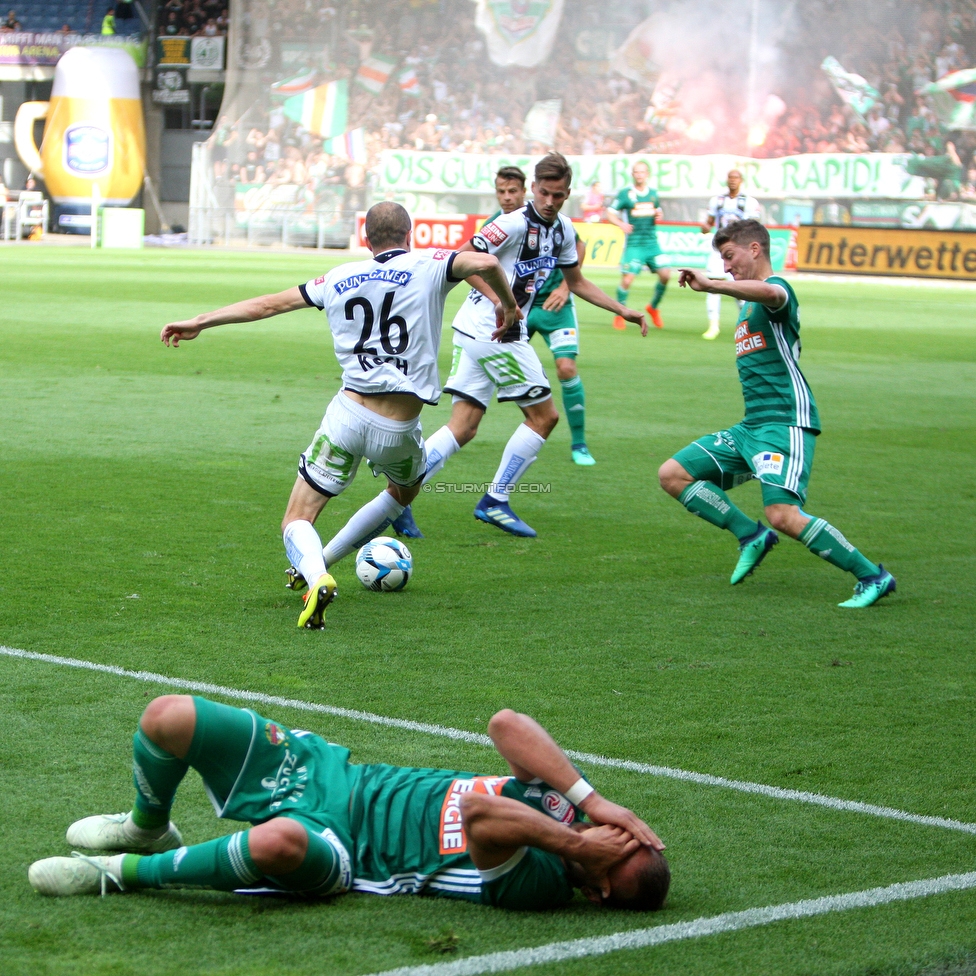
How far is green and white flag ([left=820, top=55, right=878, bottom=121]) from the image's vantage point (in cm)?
4306

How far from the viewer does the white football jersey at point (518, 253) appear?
8.58m

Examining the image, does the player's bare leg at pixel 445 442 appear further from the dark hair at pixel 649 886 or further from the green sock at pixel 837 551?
the dark hair at pixel 649 886

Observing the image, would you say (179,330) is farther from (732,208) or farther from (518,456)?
(732,208)

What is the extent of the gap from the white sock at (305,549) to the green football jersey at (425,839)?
95.0 inches

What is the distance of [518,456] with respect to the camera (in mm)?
8656

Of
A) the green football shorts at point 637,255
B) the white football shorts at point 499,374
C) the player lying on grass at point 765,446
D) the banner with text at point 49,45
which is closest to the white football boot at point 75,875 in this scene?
the player lying on grass at point 765,446

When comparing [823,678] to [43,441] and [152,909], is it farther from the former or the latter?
[43,441]

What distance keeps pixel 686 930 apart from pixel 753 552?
13.0ft

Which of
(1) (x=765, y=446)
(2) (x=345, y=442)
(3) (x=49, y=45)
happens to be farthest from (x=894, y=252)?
(3) (x=49, y=45)

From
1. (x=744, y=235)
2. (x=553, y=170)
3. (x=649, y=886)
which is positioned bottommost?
(x=649, y=886)

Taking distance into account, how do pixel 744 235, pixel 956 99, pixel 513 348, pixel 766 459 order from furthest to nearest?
pixel 956 99, pixel 513 348, pixel 766 459, pixel 744 235

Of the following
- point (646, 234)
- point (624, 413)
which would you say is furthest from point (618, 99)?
point (624, 413)

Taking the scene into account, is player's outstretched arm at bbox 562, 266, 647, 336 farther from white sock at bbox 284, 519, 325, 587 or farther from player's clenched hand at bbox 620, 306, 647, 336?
white sock at bbox 284, 519, 325, 587

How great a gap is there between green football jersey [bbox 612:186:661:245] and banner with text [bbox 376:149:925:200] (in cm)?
1844
